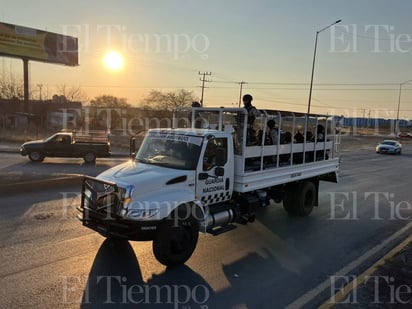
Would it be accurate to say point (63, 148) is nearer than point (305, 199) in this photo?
No

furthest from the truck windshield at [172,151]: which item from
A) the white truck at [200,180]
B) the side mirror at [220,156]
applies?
the side mirror at [220,156]

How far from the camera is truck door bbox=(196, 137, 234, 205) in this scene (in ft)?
22.0

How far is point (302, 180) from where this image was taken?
32.9 ft

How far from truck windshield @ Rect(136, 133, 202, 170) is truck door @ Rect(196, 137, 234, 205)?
0.59 ft

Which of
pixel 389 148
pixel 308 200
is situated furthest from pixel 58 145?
pixel 389 148

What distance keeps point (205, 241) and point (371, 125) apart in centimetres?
15050

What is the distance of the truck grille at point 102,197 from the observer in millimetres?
5809

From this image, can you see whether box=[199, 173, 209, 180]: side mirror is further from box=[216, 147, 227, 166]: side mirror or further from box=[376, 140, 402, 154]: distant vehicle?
box=[376, 140, 402, 154]: distant vehicle

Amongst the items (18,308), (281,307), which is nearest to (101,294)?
(18,308)

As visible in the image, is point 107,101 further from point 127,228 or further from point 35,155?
point 127,228

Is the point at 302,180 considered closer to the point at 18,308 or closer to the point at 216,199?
the point at 216,199

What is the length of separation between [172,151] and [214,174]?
0.90 meters

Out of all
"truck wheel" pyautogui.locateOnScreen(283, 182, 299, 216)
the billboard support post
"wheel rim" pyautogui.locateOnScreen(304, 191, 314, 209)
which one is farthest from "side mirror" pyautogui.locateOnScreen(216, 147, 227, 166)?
the billboard support post

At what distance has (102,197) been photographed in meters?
6.04
